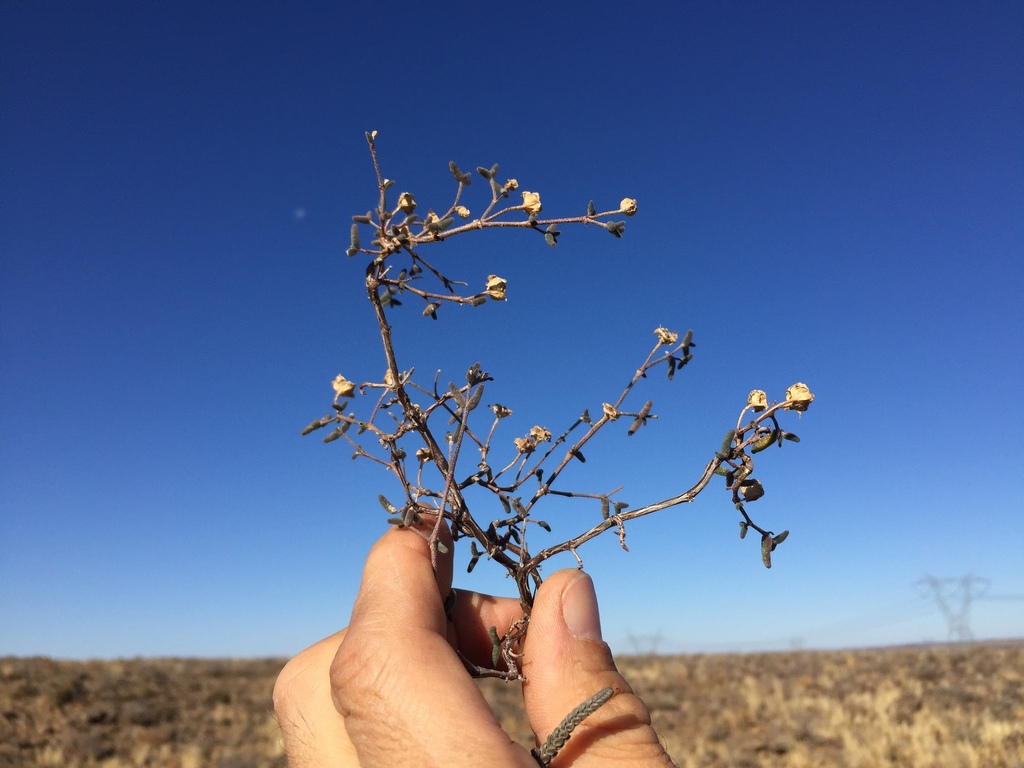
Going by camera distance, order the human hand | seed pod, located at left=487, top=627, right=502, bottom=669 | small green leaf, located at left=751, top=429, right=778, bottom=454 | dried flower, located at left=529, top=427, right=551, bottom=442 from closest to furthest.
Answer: the human hand → small green leaf, located at left=751, top=429, right=778, bottom=454 → seed pod, located at left=487, top=627, right=502, bottom=669 → dried flower, located at left=529, top=427, right=551, bottom=442

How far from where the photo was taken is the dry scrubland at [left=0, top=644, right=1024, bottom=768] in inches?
496

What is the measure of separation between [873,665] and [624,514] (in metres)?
23.8

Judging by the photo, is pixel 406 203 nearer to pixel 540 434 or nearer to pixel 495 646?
pixel 540 434

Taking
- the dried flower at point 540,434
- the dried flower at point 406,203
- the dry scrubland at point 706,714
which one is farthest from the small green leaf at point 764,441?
the dry scrubland at point 706,714

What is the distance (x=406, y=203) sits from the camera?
6.31 ft

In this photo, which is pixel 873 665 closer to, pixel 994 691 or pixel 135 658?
pixel 994 691

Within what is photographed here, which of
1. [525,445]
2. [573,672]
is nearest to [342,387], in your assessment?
[525,445]

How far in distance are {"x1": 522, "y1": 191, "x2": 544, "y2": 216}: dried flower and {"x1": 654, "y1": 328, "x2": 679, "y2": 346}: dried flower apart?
0.56m

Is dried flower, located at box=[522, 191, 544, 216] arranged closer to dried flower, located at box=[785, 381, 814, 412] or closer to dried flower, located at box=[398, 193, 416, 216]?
dried flower, located at box=[398, 193, 416, 216]

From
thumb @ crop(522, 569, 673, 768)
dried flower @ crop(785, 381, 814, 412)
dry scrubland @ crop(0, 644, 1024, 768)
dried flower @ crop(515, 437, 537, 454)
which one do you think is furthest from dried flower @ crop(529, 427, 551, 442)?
dry scrubland @ crop(0, 644, 1024, 768)

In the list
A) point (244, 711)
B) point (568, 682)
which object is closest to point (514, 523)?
point (568, 682)

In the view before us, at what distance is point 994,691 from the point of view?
16547 mm

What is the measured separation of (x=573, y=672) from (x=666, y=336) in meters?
1.07

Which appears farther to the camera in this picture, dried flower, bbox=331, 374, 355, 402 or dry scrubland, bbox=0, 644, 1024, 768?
dry scrubland, bbox=0, 644, 1024, 768
